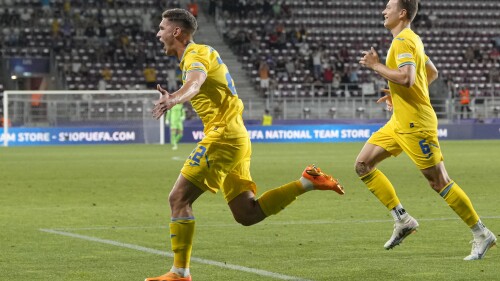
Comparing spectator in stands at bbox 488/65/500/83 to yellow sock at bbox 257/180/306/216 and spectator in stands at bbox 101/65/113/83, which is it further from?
yellow sock at bbox 257/180/306/216

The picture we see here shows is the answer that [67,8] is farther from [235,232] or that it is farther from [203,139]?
[203,139]

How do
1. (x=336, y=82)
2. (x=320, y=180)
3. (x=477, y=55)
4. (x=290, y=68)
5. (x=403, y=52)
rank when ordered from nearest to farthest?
(x=320, y=180) → (x=403, y=52) → (x=336, y=82) → (x=290, y=68) → (x=477, y=55)

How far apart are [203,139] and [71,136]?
32660 millimetres

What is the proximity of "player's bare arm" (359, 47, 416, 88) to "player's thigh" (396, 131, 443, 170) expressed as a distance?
0.59 m

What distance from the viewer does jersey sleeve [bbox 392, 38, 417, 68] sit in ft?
28.4

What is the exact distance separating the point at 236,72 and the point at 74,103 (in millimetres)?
9259

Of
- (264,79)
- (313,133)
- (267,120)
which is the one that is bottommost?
(313,133)

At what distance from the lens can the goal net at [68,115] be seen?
128 feet

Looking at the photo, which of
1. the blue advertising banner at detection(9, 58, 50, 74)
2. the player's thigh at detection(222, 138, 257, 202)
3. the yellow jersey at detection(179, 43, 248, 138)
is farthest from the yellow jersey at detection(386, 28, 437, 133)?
the blue advertising banner at detection(9, 58, 50, 74)

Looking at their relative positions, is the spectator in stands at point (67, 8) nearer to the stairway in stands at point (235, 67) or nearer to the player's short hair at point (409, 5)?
the stairway in stands at point (235, 67)

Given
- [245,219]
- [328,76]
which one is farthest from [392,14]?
[328,76]

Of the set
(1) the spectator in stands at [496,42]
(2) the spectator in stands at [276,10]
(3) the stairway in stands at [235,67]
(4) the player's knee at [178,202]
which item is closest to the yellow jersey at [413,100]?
(4) the player's knee at [178,202]

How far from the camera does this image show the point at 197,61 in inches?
291

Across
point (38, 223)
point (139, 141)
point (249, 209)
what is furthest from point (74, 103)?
point (249, 209)
